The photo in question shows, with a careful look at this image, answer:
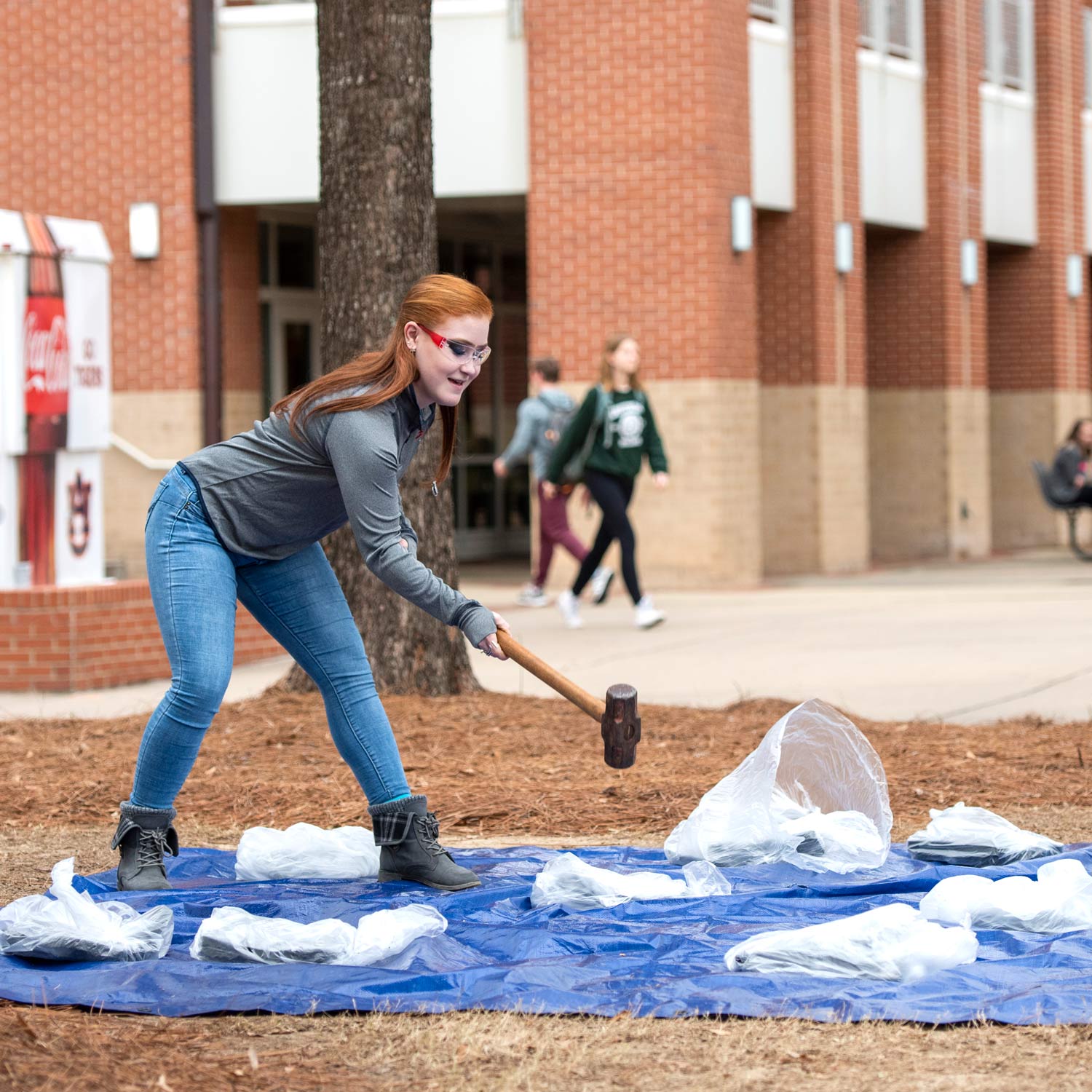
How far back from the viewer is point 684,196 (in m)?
16.6

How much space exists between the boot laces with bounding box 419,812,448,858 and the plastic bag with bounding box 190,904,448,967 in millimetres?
752

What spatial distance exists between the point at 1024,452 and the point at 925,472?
318 cm

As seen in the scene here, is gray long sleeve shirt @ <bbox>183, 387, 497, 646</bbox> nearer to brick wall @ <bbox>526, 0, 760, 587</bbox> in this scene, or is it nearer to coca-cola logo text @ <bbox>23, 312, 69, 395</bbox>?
coca-cola logo text @ <bbox>23, 312, 69, 395</bbox>

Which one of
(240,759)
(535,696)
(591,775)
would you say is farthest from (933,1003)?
(535,696)

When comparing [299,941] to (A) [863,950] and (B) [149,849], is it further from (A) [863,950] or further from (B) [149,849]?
(A) [863,950]

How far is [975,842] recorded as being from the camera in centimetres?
572

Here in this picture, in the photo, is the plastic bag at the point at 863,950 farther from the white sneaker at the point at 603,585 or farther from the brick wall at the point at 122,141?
the brick wall at the point at 122,141

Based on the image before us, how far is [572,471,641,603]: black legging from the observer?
492 inches

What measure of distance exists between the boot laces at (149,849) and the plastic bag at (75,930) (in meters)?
0.70

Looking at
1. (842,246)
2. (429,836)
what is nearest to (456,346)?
(429,836)

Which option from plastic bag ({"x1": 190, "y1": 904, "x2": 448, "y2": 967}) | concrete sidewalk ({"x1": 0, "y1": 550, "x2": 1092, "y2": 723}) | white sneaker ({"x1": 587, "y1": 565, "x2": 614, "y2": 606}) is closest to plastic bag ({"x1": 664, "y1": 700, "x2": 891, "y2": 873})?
plastic bag ({"x1": 190, "y1": 904, "x2": 448, "y2": 967})

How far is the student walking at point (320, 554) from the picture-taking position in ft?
16.0

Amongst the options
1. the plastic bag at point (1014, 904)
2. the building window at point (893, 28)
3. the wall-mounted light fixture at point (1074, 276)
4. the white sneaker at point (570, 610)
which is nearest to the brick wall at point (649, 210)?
the building window at point (893, 28)

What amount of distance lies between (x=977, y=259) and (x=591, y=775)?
1540cm
